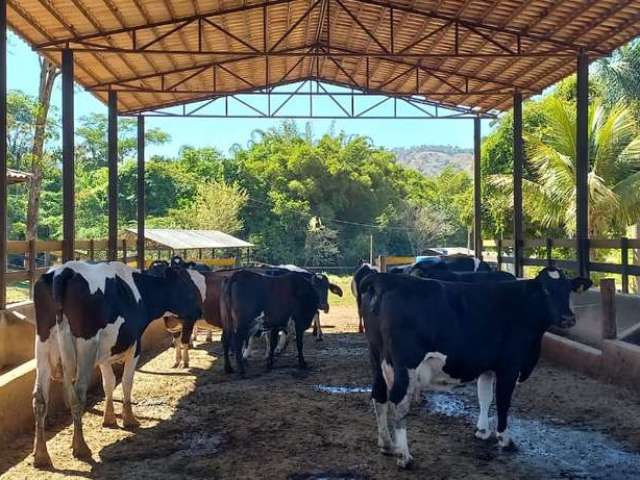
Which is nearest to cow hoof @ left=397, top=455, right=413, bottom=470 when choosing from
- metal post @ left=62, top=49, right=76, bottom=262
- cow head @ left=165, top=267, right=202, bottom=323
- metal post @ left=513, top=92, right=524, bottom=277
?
cow head @ left=165, top=267, right=202, bottom=323

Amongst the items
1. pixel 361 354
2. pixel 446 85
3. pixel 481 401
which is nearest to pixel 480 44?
pixel 446 85

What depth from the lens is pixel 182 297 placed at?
8406 mm

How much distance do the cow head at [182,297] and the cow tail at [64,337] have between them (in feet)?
7.16

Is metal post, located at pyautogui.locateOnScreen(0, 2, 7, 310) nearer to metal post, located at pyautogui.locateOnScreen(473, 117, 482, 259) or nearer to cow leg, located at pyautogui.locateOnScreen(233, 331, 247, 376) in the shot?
cow leg, located at pyautogui.locateOnScreen(233, 331, 247, 376)

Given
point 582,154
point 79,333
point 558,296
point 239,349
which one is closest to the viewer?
point 79,333

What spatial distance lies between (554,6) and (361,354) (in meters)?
6.45

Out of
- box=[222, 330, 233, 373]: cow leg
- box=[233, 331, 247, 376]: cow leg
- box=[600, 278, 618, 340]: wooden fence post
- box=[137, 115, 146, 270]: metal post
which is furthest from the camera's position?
box=[137, 115, 146, 270]: metal post

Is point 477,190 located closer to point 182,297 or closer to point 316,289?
point 316,289

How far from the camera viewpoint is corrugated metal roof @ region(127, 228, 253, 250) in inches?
859

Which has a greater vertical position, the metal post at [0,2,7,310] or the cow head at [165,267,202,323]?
→ the metal post at [0,2,7,310]

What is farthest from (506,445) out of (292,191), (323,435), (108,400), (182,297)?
(292,191)

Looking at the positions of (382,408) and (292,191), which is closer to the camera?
(382,408)

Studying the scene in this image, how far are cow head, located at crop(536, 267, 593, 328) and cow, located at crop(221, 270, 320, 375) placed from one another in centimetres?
445

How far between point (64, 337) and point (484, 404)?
366 centimetres
